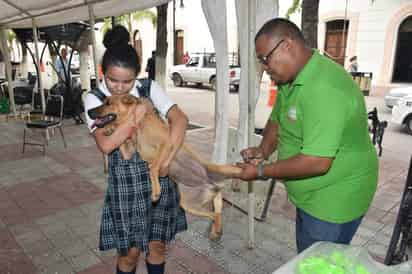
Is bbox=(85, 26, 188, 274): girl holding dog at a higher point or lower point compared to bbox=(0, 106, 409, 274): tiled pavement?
higher

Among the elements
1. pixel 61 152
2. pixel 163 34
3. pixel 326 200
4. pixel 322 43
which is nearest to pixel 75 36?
pixel 163 34

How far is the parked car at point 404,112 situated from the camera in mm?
7547

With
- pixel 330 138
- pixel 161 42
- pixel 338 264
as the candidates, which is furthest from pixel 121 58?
pixel 161 42

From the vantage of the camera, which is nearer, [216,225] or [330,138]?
[330,138]

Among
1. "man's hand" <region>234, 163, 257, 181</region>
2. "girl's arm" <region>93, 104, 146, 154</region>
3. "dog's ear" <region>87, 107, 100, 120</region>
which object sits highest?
"dog's ear" <region>87, 107, 100, 120</region>

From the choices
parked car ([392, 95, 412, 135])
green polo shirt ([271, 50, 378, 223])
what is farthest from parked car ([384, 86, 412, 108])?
green polo shirt ([271, 50, 378, 223])

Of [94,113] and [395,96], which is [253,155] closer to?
[94,113]

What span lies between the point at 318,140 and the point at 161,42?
7.24 meters

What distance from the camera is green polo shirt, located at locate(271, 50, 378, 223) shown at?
129 centimetres

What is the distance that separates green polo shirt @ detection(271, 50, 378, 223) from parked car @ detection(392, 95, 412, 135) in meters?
7.14

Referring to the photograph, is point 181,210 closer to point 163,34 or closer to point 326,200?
point 326,200

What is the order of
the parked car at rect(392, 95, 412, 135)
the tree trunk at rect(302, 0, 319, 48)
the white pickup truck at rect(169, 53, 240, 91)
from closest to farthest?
the tree trunk at rect(302, 0, 319, 48), the parked car at rect(392, 95, 412, 135), the white pickup truck at rect(169, 53, 240, 91)

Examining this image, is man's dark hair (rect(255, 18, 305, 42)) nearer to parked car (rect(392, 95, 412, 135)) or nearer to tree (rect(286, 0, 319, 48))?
tree (rect(286, 0, 319, 48))

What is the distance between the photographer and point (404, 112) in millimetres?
7609
